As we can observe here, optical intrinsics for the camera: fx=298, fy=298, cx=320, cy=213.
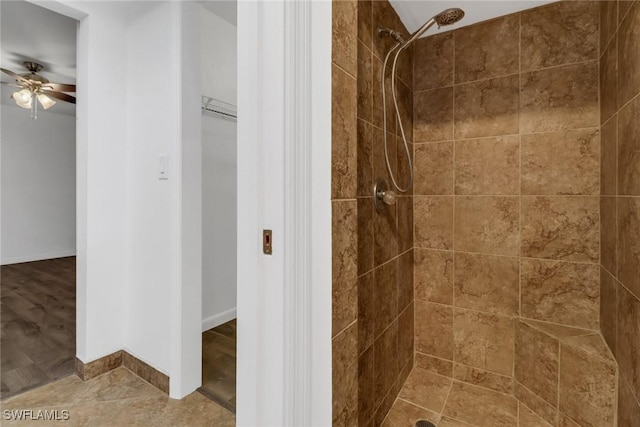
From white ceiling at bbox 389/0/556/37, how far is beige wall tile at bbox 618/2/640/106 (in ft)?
1.66

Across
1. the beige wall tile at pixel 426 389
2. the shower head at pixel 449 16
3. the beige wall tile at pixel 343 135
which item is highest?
the shower head at pixel 449 16

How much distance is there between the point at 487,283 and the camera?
69.2 inches

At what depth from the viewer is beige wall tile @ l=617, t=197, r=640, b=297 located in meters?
1.05

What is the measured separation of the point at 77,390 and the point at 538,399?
2.50 meters

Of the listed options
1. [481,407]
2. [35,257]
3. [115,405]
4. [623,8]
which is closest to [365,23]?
[623,8]

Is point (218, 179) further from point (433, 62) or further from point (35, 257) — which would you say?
point (35, 257)

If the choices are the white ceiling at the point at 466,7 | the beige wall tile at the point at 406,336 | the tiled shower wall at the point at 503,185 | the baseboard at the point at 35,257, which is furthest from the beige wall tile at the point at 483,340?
the baseboard at the point at 35,257

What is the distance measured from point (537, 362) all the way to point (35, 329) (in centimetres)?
348

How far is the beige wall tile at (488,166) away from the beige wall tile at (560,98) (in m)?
0.14

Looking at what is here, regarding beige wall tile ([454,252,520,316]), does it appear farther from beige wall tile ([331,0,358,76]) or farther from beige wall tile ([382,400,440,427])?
beige wall tile ([331,0,358,76])

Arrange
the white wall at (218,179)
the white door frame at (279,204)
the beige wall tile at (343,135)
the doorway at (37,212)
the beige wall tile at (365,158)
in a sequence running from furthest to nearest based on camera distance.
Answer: the white wall at (218,179)
the doorway at (37,212)
the beige wall tile at (365,158)
the beige wall tile at (343,135)
the white door frame at (279,204)

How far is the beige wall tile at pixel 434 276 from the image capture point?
6.11 feet

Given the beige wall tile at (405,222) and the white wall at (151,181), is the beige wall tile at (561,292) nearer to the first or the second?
the beige wall tile at (405,222)

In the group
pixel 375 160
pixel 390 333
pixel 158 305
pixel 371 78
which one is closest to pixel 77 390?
pixel 158 305
